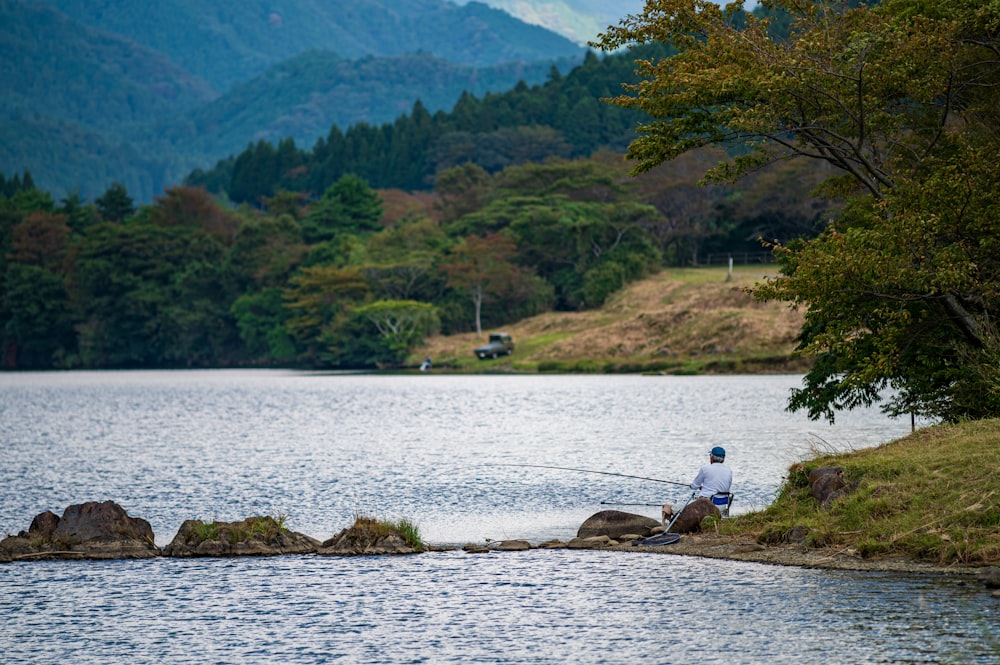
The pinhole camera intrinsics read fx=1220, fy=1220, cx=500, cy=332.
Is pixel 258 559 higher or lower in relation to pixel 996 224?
lower

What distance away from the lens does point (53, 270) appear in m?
162

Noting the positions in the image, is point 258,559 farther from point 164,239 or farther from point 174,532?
point 164,239

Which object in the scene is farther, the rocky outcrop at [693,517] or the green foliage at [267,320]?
the green foliage at [267,320]

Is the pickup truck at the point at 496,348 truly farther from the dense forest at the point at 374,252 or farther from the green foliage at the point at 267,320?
the green foliage at the point at 267,320

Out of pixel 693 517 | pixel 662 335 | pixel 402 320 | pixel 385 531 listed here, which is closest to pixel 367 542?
pixel 385 531

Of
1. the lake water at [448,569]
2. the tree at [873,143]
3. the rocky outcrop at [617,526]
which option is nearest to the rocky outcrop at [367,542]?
the lake water at [448,569]

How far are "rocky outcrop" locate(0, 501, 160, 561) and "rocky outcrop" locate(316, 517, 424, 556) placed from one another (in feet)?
12.4

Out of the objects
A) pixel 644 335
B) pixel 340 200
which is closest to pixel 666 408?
pixel 644 335

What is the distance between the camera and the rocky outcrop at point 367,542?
25984 millimetres

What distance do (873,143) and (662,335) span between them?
244ft

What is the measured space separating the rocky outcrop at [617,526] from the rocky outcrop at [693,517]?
0.64 metres

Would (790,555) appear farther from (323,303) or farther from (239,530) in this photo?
(323,303)

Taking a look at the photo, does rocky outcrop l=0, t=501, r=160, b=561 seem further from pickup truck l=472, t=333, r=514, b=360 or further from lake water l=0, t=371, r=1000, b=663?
pickup truck l=472, t=333, r=514, b=360

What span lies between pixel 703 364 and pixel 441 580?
7597cm
